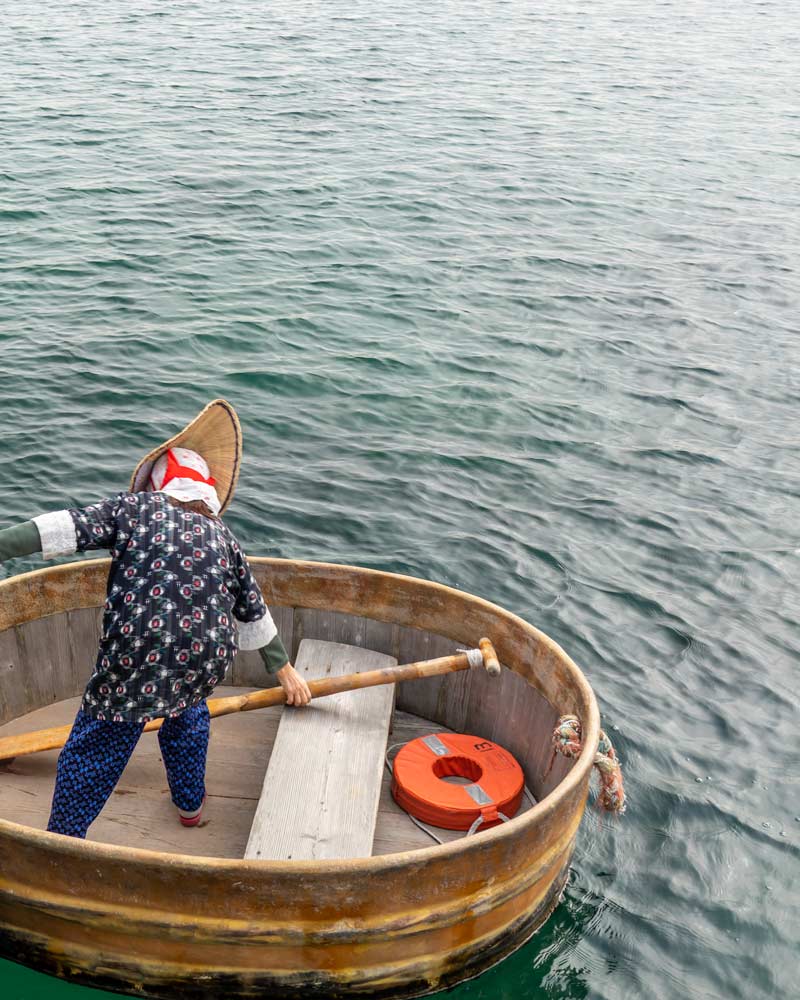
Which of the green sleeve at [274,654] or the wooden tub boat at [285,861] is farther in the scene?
the green sleeve at [274,654]

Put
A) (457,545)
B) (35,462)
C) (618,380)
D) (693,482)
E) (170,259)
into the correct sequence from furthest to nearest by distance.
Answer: (170,259), (618,380), (693,482), (35,462), (457,545)

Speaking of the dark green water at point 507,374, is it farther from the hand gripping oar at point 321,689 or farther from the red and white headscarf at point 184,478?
the red and white headscarf at point 184,478

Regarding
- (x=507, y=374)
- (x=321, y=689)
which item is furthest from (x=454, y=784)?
(x=507, y=374)

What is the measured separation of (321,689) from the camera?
4.81m

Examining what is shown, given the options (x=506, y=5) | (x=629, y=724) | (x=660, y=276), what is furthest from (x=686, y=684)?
(x=506, y=5)

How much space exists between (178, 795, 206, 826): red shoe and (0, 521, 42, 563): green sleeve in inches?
57.7

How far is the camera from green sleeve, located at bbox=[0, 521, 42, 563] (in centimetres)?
386

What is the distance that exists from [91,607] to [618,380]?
20.6 ft

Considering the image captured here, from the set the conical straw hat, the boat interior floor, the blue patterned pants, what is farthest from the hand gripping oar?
the conical straw hat

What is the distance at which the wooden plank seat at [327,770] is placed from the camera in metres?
4.29

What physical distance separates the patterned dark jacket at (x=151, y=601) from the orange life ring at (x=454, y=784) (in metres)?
1.24

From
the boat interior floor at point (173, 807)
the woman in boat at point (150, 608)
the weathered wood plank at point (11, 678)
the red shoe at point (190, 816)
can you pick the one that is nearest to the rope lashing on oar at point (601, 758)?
the boat interior floor at point (173, 807)

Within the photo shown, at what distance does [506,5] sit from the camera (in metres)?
31.0

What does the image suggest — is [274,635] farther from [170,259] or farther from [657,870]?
[170,259]
